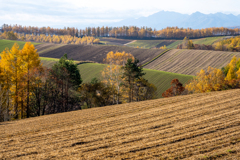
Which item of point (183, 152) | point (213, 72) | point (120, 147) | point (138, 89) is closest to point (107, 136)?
point (120, 147)

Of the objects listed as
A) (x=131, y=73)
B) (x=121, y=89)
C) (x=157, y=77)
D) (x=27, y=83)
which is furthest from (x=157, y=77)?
(x=27, y=83)

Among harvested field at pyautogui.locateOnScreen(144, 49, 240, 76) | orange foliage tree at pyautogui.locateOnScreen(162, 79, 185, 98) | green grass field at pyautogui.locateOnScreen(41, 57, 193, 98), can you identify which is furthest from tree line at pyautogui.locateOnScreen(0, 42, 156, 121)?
harvested field at pyautogui.locateOnScreen(144, 49, 240, 76)

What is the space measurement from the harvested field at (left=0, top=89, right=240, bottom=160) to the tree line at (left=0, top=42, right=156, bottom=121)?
12.9 meters

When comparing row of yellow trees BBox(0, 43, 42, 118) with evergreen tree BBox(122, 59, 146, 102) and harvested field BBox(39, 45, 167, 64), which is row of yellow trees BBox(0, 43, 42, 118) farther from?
harvested field BBox(39, 45, 167, 64)

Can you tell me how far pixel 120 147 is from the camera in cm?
1634

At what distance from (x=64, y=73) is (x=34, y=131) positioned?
67.1 feet

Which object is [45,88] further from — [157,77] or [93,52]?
[93,52]

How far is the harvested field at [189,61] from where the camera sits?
272 ft

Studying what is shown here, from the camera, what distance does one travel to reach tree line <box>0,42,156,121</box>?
35188 mm

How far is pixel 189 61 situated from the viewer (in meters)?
91.4

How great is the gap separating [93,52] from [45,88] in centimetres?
8110

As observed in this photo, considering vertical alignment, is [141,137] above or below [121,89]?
above

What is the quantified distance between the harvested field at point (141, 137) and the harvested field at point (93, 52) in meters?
76.5

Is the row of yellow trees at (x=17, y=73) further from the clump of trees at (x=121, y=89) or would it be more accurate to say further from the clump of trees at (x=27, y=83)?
the clump of trees at (x=121, y=89)
